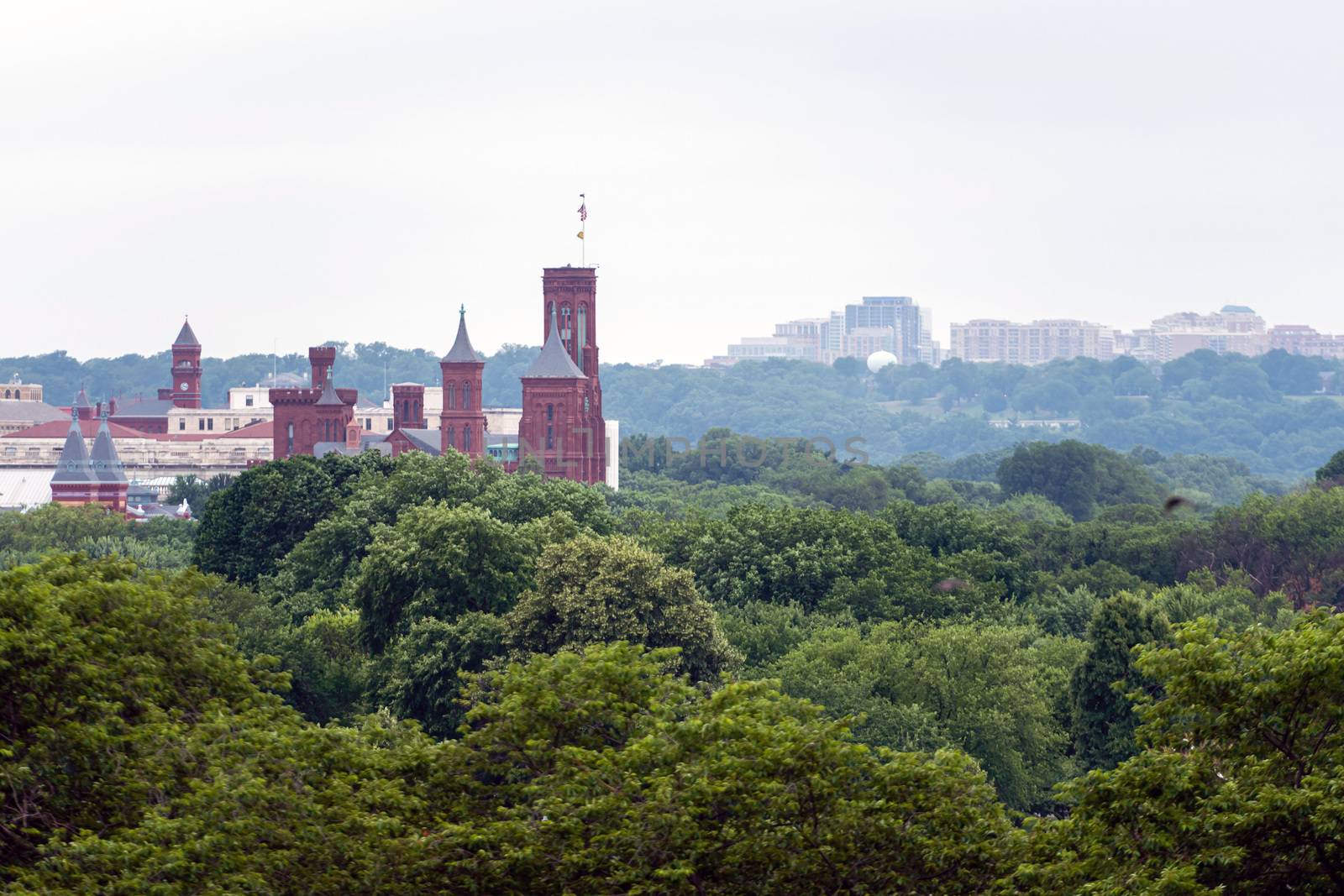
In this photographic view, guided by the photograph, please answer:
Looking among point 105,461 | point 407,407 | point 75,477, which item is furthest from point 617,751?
point 407,407

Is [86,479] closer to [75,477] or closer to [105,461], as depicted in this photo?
[75,477]

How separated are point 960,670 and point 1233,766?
2987 centimetres

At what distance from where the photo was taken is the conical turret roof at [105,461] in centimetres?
13588

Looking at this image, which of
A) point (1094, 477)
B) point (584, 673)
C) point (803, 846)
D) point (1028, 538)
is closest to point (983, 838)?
point (803, 846)

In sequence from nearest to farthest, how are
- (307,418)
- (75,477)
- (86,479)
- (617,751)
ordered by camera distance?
(617,751) < (86,479) < (75,477) < (307,418)

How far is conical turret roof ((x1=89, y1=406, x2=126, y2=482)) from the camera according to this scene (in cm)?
13588

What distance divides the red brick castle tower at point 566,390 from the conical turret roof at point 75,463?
87.4 feet

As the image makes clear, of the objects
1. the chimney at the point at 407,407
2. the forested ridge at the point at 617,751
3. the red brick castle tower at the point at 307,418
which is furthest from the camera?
the chimney at the point at 407,407

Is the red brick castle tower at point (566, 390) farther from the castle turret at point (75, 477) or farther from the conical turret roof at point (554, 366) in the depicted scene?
the castle turret at point (75, 477)

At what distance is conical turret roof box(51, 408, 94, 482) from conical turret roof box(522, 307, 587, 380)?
1073 inches

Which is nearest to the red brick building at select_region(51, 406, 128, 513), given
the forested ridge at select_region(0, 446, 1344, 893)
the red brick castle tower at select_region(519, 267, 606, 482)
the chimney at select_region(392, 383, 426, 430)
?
the chimney at select_region(392, 383, 426, 430)

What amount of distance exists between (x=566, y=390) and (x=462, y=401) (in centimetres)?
616

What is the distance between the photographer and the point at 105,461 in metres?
138

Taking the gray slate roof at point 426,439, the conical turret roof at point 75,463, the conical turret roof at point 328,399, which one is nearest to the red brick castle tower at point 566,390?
the gray slate roof at point 426,439
